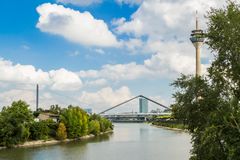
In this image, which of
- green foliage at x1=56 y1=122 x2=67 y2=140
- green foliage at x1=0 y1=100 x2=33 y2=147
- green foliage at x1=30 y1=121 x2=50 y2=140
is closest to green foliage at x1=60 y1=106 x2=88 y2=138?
green foliage at x1=56 y1=122 x2=67 y2=140

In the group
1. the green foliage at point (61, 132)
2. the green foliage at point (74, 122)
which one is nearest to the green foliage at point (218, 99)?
the green foliage at point (61, 132)

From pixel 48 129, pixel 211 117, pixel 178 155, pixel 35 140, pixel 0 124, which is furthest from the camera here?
pixel 48 129

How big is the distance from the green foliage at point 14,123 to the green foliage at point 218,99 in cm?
4372

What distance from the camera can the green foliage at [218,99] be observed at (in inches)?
661

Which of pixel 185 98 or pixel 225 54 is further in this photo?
pixel 185 98

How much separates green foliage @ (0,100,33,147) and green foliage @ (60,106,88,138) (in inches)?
542

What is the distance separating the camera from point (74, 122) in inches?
3036

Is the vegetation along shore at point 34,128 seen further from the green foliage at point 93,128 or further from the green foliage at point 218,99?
the green foliage at point 218,99

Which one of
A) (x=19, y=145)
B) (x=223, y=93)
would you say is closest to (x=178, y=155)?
(x=19, y=145)

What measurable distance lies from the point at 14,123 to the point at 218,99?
4677 centimetres

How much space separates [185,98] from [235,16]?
13.5ft

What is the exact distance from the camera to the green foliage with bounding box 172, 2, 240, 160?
661 inches

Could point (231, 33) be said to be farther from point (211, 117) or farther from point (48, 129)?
point (48, 129)

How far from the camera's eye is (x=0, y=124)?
6022 centimetres
